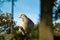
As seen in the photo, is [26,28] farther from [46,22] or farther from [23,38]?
[46,22]

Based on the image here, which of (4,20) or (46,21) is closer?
(46,21)

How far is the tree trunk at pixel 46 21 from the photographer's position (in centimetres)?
672

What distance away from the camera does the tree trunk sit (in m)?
6.72

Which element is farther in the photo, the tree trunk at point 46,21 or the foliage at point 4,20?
the foliage at point 4,20

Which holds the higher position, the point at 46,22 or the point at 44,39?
the point at 46,22

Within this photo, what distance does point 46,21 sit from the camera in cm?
688

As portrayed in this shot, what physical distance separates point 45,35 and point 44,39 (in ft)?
0.40

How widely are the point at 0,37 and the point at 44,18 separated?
374 inches

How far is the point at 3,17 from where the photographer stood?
115ft

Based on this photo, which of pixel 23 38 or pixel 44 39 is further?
pixel 23 38

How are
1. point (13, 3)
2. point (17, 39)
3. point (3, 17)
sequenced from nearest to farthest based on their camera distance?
point (17, 39) < point (13, 3) < point (3, 17)

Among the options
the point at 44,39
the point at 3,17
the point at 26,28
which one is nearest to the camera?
the point at 44,39

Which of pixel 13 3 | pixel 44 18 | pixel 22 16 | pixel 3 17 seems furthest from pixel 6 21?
pixel 44 18

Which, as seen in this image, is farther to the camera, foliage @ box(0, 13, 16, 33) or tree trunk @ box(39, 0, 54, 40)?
foliage @ box(0, 13, 16, 33)
